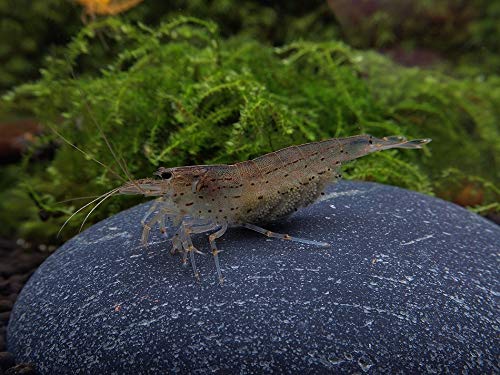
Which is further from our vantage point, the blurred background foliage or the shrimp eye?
the blurred background foliage

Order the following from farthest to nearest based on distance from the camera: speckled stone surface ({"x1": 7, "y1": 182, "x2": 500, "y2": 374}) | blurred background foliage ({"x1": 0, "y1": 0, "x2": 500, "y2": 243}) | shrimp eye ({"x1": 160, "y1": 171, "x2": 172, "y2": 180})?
1. blurred background foliage ({"x1": 0, "y1": 0, "x2": 500, "y2": 243})
2. shrimp eye ({"x1": 160, "y1": 171, "x2": 172, "y2": 180})
3. speckled stone surface ({"x1": 7, "y1": 182, "x2": 500, "y2": 374})

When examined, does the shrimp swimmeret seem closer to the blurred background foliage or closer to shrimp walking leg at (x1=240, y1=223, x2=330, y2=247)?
shrimp walking leg at (x1=240, y1=223, x2=330, y2=247)

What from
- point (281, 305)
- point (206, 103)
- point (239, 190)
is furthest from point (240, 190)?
point (206, 103)

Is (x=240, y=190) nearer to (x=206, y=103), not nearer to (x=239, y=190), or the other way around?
(x=239, y=190)

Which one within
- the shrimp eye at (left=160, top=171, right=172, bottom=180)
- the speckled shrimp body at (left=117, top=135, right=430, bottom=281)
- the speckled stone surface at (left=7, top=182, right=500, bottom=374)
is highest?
the shrimp eye at (left=160, top=171, right=172, bottom=180)

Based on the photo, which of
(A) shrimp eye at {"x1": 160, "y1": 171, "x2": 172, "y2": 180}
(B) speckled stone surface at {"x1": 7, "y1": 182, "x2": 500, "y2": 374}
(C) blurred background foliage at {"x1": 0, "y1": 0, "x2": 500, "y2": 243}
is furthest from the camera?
(C) blurred background foliage at {"x1": 0, "y1": 0, "x2": 500, "y2": 243}

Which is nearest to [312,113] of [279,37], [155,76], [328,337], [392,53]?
[155,76]

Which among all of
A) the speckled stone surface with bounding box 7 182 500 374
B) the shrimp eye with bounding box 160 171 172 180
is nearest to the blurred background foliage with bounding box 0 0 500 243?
the shrimp eye with bounding box 160 171 172 180
